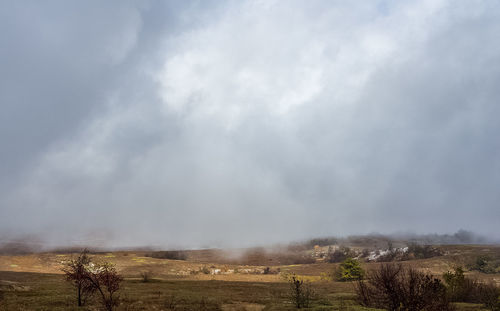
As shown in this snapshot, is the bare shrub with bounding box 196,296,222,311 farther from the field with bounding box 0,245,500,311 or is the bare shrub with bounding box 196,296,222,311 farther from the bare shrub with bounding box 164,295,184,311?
the bare shrub with bounding box 164,295,184,311

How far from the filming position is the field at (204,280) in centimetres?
3170

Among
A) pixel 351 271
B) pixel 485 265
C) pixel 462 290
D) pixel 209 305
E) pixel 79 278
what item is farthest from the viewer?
pixel 485 265

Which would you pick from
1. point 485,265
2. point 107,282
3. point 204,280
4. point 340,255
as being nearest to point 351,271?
point 204,280

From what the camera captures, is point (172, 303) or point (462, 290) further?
point (462, 290)

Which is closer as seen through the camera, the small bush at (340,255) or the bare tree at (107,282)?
the bare tree at (107,282)

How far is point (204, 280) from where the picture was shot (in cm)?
6844

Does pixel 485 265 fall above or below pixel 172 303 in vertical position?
below

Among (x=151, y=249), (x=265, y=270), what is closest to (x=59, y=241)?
(x=151, y=249)

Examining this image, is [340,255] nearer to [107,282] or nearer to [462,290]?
[462,290]

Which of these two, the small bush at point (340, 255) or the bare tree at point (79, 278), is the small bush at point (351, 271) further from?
the bare tree at point (79, 278)

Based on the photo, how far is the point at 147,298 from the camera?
34688 millimetres

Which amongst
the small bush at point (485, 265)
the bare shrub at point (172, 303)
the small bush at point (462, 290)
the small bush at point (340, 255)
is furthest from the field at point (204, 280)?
the small bush at point (340, 255)

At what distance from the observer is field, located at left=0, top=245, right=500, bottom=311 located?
104 feet

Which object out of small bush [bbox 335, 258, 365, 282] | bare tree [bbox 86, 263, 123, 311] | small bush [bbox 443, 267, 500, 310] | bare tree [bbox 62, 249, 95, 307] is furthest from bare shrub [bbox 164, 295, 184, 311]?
small bush [bbox 335, 258, 365, 282]
